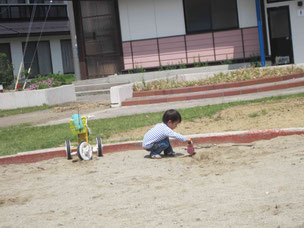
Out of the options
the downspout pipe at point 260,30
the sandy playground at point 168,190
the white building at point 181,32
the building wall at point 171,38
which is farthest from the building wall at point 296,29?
the sandy playground at point 168,190

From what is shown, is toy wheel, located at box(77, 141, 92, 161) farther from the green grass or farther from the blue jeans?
the green grass

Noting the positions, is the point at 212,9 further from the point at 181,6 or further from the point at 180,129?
the point at 180,129

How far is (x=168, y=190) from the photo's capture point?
6031 mm

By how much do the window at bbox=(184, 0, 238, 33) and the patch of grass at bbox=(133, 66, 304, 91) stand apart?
578cm

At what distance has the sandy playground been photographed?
492 cm

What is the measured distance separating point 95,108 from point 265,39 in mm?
8343

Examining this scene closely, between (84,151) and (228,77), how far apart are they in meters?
9.44

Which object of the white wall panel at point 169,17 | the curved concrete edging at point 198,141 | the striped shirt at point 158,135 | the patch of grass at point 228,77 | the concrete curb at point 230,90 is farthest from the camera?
the white wall panel at point 169,17

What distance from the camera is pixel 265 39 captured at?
21828 mm

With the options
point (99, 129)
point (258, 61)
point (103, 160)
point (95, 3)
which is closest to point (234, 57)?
point (258, 61)

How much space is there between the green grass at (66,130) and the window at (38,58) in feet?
75.8

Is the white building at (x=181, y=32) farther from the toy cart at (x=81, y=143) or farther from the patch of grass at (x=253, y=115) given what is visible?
the toy cart at (x=81, y=143)

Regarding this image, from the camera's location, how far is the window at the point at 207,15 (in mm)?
22922

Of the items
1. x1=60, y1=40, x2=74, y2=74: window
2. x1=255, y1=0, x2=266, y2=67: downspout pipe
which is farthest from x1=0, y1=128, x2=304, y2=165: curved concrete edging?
x1=60, y1=40, x2=74, y2=74: window
